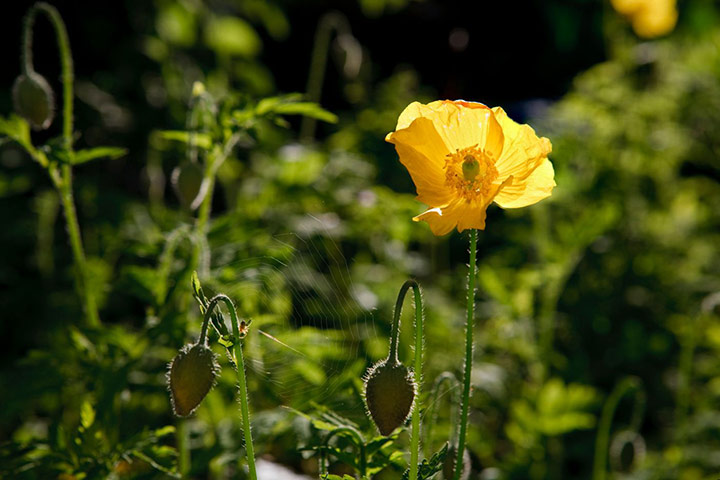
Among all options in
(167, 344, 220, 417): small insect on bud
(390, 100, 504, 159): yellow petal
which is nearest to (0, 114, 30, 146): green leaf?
(167, 344, 220, 417): small insect on bud

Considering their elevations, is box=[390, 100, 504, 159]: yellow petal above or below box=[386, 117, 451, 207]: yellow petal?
above

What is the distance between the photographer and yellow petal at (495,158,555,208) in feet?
3.52

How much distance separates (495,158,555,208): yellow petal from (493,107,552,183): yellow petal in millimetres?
12

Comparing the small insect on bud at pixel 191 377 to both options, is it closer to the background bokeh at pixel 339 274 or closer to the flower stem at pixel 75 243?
the background bokeh at pixel 339 274

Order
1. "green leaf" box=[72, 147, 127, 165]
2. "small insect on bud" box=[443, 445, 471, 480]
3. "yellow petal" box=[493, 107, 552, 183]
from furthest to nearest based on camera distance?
"green leaf" box=[72, 147, 127, 165], "small insect on bud" box=[443, 445, 471, 480], "yellow petal" box=[493, 107, 552, 183]

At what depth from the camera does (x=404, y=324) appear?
88.6 inches

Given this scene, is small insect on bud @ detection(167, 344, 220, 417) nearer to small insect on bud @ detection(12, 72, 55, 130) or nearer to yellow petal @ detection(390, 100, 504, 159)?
yellow petal @ detection(390, 100, 504, 159)

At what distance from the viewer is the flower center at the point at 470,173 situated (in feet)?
3.57

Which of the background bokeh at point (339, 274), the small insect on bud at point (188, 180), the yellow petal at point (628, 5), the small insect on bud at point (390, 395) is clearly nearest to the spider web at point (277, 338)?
the background bokeh at point (339, 274)

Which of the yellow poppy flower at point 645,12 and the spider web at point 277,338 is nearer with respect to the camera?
the spider web at point 277,338

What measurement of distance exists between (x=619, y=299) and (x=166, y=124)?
189 centimetres

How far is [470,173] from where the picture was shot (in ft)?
3.57

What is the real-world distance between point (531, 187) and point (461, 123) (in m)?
0.14

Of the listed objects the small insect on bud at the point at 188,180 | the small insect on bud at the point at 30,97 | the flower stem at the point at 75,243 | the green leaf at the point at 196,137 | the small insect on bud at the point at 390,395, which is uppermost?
the small insect on bud at the point at 30,97
